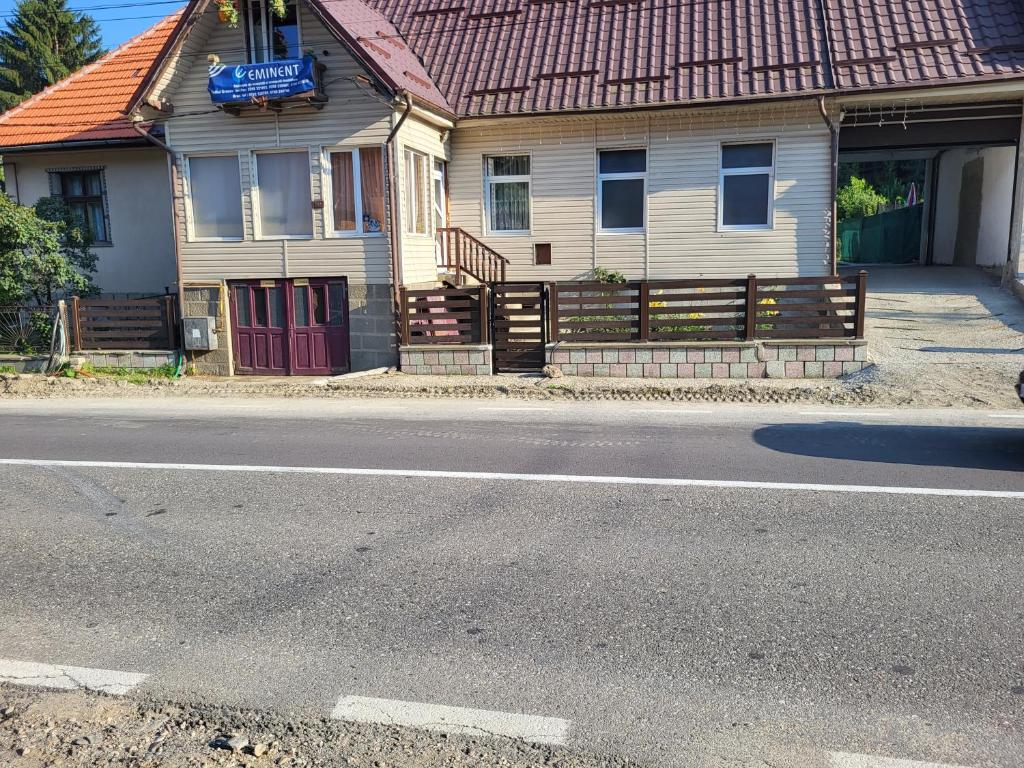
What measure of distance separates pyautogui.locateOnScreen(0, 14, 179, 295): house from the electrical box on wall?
2947mm

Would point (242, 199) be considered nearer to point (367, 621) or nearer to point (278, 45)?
point (278, 45)

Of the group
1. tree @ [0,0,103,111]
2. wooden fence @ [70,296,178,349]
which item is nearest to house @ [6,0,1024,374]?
wooden fence @ [70,296,178,349]

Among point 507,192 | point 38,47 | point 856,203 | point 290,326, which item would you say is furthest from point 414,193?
point 38,47

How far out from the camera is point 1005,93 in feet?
50.3

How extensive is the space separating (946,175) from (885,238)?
628 cm

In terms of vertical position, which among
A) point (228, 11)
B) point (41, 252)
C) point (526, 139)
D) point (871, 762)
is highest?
point (228, 11)

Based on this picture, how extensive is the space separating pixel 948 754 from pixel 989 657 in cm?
92

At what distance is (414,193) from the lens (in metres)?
16.1

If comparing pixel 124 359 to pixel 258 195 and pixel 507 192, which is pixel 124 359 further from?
pixel 507 192

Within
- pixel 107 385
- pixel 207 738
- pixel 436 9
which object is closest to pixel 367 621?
pixel 207 738

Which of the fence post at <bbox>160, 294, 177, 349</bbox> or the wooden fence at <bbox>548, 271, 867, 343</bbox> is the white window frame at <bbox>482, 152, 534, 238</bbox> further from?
the fence post at <bbox>160, 294, 177, 349</bbox>

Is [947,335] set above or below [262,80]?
below

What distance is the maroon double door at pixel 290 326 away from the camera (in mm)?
15891

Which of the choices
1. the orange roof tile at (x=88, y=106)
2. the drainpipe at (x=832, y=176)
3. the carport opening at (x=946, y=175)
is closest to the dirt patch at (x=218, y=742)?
the drainpipe at (x=832, y=176)
